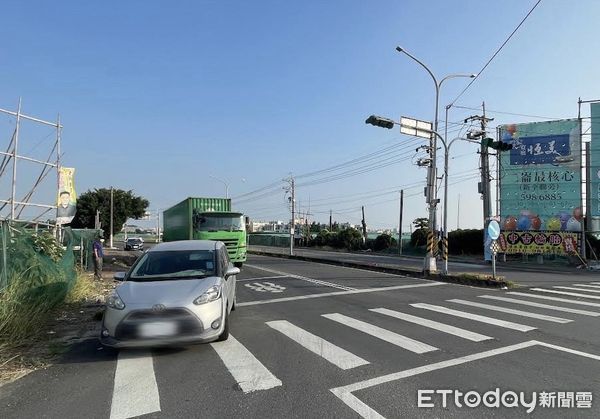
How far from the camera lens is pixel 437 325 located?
9484 mm

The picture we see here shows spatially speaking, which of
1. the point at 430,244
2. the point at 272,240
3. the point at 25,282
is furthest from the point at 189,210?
the point at 272,240

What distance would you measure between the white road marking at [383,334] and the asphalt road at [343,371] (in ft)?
0.10

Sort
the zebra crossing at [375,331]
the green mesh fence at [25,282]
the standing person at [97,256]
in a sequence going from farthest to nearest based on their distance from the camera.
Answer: the standing person at [97,256] < the green mesh fence at [25,282] < the zebra crossing at [375,331]

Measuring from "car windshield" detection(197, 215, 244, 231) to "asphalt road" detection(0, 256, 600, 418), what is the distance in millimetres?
13926

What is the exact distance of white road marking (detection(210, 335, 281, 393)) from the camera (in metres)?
5.86

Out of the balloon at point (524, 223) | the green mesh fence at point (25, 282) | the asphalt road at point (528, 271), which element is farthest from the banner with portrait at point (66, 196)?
the balloon at point (524, 223)

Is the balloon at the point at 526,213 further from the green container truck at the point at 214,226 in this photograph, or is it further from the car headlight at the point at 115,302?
the car headlight at the point at 115,302

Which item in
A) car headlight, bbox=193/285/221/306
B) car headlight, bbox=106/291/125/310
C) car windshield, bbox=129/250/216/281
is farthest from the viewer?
car windshield, bbox=129/250/216/281

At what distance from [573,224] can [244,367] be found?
33.0 m

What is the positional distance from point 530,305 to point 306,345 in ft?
23.6

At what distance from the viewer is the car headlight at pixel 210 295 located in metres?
7.22

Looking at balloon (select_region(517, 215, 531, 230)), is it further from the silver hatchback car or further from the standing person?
the silver hatchback car

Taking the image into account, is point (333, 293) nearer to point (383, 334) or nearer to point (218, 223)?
point (383, 334)

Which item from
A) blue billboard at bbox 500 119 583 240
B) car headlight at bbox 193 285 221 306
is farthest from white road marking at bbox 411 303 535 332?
blue billboard at bbox 500 119 583 240
